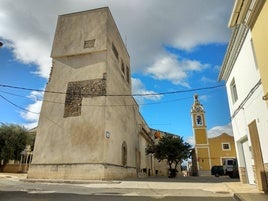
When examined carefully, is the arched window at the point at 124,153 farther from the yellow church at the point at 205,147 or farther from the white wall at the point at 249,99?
the yellow church at the point at 205,147

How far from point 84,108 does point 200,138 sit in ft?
103

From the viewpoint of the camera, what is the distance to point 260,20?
627 centimetres

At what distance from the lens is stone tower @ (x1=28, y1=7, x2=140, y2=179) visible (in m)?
15.6

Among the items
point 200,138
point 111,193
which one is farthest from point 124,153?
point 200,138

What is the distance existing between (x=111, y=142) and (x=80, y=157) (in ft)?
8.46

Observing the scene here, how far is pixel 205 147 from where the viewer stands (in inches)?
1672

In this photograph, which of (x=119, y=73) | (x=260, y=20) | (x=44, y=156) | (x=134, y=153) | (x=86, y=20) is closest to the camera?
(x=260, y=20)

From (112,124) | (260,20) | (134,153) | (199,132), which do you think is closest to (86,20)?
(112,124)

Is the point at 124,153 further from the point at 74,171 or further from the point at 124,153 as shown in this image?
the point at 74,171

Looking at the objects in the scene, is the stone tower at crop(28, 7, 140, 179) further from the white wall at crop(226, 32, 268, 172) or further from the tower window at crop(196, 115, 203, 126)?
the tower window at crop(196, 115, 203, 126)

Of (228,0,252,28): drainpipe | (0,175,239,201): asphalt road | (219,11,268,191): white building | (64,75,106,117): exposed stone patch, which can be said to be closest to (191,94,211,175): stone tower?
(64,75,106,117): exposed stone patch

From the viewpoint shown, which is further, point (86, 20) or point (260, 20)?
point (86, 20)

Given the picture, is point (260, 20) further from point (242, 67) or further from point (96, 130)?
point (96, 130)

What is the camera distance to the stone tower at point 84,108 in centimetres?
1564
